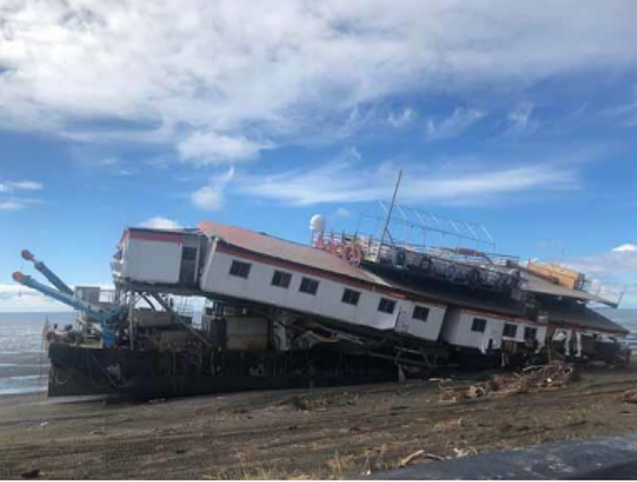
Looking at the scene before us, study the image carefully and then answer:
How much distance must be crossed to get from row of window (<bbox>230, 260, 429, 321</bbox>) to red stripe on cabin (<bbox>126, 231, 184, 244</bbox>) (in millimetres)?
2520

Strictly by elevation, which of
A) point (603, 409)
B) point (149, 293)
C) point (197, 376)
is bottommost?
point (197, 376)

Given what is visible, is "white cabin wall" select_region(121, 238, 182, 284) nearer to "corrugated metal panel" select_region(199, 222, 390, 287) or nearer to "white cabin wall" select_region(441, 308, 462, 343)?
"corrugated metal panel" select_region(199, 222, 390, 287)

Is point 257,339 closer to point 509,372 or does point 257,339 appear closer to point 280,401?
point 280,401

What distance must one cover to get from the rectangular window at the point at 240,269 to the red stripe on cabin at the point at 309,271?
0.31m

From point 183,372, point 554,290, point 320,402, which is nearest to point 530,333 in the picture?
point 554,290

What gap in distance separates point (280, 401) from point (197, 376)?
5582mm

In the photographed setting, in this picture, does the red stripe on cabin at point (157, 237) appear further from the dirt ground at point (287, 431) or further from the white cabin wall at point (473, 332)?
the white cabin wall at point (473, 332)

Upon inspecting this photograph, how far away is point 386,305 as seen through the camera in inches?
1085

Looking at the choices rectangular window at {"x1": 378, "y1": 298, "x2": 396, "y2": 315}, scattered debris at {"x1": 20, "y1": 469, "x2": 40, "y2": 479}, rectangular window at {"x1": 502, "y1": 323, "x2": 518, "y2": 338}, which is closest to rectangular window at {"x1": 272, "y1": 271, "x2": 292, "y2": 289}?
rectangular window at {"x1": 378, "y1": 298, "x2": 396, "y2": 315}

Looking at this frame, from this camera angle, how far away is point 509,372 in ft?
101

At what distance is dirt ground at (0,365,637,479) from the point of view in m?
10.4

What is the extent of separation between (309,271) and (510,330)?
12243 millimetres

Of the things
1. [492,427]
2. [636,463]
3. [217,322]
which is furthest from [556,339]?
[636,463]

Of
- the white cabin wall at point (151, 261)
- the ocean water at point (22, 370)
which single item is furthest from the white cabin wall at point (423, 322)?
the ocean water at point (22, 370)
